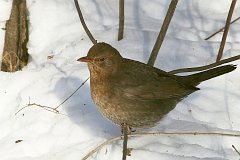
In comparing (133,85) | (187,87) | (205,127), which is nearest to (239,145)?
(205,127)

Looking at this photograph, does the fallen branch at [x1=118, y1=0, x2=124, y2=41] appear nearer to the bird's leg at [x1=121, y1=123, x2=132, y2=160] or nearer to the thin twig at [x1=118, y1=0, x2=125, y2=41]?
the thin twig at [x1=118, y1=0, x2=125, y2=41]

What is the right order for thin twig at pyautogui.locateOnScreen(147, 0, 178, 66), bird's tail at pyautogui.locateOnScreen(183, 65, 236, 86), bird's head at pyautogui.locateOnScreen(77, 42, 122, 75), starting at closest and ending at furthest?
bird's head at pyautogui.locateOnScreen(77, 42, 122, 75), bird's tail at pyautogui.locateOnScreen(183, 65, 236, 86), thin twig at pyautogui.locateOnScreen(147, 0, 178, 66)

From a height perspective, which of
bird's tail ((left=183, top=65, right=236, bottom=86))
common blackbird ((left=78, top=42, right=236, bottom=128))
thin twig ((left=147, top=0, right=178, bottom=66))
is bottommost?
common blackbird ((left=78, top=42, right=236, bottom=128))

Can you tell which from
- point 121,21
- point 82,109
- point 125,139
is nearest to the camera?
point 125,139

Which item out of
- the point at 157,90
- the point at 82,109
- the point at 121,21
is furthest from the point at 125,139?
the point at 121,21

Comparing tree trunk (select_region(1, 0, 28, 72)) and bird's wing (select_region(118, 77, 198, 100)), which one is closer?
bird's wing (select_region(118, 77, 198, 100))

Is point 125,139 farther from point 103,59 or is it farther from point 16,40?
point 16,40

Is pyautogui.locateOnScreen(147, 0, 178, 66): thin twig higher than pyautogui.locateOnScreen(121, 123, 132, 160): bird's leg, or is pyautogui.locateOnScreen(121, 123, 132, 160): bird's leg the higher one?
pyautogui.locateOnScreen(147, 0, 178, 66): thin twig

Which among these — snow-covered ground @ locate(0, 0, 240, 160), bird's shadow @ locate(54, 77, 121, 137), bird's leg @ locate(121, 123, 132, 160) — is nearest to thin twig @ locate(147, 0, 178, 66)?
snow-covered ground @ locate(0, 0, 240, 160)

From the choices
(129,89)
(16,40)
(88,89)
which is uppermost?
(16,40)
